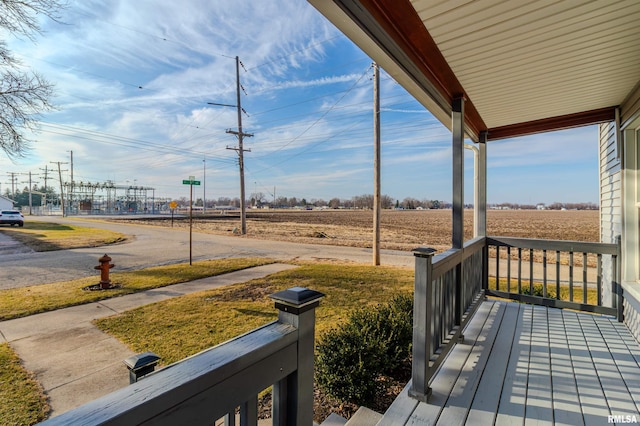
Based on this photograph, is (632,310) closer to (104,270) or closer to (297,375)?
(297,375)

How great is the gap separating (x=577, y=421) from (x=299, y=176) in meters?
47.3

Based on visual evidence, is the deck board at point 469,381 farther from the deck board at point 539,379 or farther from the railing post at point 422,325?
the deck board at point 539,379

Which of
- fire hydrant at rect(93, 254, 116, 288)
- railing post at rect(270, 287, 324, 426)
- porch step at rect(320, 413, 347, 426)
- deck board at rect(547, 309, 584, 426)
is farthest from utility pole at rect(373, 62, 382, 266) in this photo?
railing post at rect(270, 287, 324, 426)

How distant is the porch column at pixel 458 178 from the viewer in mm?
2883

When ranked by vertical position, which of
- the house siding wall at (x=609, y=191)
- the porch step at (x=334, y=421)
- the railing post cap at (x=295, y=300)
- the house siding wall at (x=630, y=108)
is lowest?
the porch step at (x=334, y=421)

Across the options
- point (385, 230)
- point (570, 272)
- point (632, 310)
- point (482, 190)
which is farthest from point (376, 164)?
point (385, 230)

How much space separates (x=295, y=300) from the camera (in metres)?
1.11

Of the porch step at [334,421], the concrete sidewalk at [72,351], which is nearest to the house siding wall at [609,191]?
the porch step at [334,421]

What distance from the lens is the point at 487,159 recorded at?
14.9ft

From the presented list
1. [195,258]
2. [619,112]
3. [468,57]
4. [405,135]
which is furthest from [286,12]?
[405,135]

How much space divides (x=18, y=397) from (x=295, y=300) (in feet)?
9.20

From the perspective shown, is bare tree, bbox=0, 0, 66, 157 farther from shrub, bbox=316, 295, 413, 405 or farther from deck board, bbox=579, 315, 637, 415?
deck board, bbox=579, 315, 637, 415

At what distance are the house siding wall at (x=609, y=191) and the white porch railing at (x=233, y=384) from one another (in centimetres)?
434

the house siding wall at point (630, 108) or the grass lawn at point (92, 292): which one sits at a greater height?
the house siding wall at point (630, 108)
